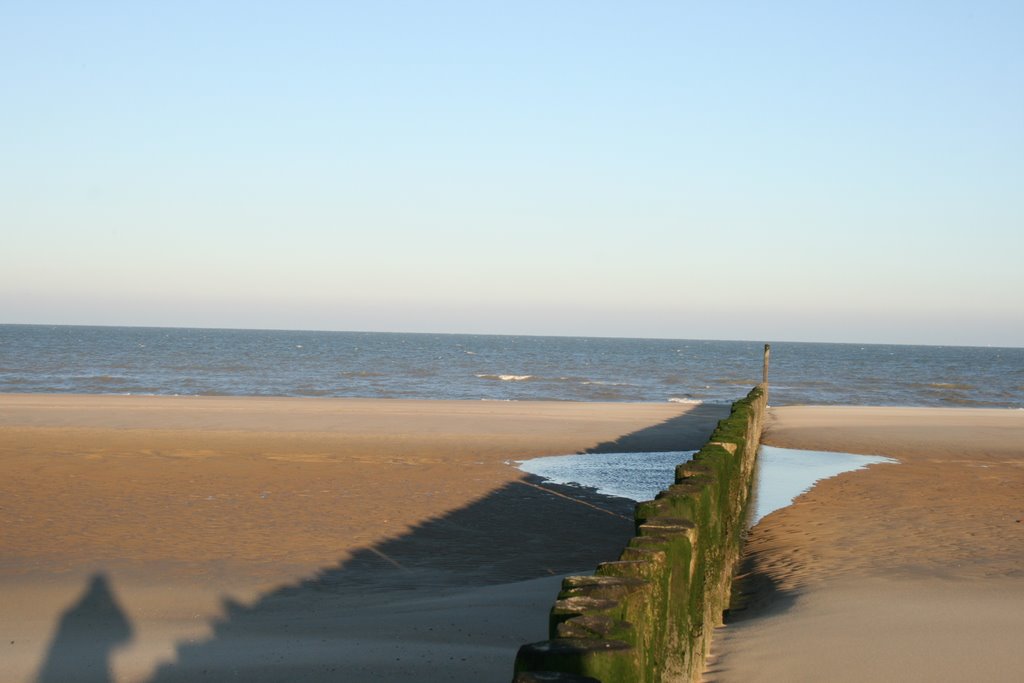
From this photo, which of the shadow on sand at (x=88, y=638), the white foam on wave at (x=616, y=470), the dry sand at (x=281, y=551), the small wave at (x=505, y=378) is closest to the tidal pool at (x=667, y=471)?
the white foam on wave at (x=616, y=470)

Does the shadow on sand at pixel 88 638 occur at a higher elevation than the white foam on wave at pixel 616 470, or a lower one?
lower

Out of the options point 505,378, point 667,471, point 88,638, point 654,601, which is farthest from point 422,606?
point 505,378

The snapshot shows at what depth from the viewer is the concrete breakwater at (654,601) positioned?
289 cm

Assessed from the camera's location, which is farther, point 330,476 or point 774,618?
point 330,476

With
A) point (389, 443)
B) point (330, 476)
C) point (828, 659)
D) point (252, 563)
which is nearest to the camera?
point (828, 659)

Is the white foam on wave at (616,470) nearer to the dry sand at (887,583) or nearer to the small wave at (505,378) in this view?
the dry sand at (887,583)

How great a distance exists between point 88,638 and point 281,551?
3.06 metres

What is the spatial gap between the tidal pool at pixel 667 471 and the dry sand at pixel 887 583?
474mm

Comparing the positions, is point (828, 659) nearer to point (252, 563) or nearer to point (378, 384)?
point (252, 563)

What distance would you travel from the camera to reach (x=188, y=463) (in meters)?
16.6

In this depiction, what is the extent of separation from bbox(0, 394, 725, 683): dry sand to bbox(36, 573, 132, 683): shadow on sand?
0.07 ft

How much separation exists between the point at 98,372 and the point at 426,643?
51.4 m

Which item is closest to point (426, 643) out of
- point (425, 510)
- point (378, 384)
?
point (425, 510)

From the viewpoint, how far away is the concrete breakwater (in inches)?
114
